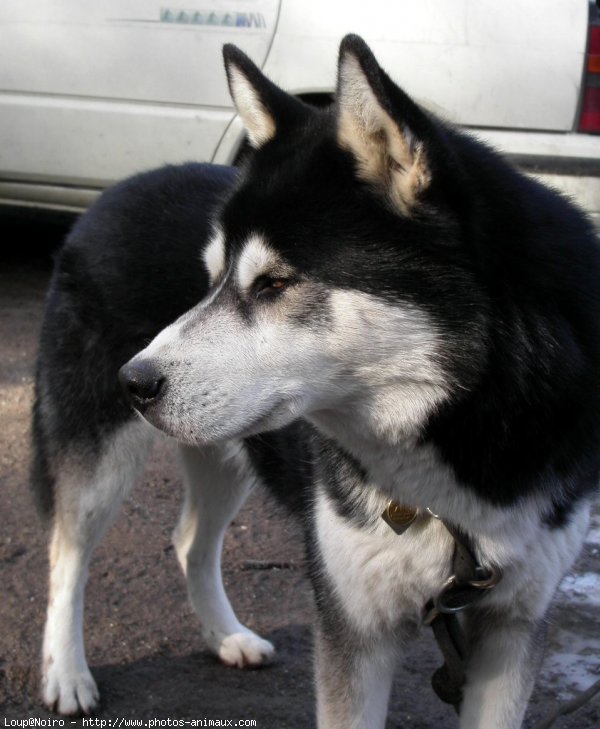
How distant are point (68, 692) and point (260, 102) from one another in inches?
66.2

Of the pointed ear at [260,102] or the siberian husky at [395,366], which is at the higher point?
the pointed ear at [260,102]

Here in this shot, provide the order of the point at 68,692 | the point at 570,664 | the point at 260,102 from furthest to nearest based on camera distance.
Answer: the point at 570,664
the point at 68,692
the point at 260,102

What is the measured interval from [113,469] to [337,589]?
88 cm

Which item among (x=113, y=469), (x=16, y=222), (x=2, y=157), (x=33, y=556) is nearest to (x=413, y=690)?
(x=113, y=469)

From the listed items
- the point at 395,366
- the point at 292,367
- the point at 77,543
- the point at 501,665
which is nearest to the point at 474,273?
the point at 395,366

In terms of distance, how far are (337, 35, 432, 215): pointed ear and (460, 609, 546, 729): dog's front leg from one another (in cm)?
101

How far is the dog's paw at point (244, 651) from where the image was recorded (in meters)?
3.37

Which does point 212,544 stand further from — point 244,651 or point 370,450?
point 370,450

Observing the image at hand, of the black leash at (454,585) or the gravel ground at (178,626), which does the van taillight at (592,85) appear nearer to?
the gravel ground at (178,626)

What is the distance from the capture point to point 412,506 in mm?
2383

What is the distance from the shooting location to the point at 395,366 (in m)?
2.20

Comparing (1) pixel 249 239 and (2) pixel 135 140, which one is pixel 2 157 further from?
(1) pixel 249 239

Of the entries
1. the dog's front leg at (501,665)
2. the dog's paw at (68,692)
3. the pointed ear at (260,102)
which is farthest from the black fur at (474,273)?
the dog's paw at (68,692)

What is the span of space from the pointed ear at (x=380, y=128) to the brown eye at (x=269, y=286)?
0.27m
